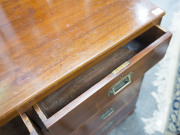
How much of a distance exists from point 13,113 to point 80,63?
0.57 feet

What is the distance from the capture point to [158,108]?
35.5 inches

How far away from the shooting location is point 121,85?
51 cm


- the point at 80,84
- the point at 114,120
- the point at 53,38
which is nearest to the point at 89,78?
the point at 80,84

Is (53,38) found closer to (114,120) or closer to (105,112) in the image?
(105,112)

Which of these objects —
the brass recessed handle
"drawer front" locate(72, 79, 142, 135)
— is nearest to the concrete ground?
"drawer front" locate(72, 79, 142, 135)

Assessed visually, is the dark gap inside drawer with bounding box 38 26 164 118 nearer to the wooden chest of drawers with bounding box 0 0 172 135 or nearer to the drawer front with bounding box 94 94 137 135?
the wooden chest of drawers with bounding box 0 0 172 135

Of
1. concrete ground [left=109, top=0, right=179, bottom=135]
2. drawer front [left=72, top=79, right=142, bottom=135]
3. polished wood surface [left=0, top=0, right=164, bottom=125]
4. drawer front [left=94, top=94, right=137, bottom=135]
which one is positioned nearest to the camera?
polished wood surface [left=0, top=0, right=164, bottom=125]

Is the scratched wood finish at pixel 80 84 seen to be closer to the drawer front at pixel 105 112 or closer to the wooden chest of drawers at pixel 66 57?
the wooden chest of drawers at pixel 66 57

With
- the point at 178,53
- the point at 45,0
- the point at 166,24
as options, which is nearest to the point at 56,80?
the point at 45,0

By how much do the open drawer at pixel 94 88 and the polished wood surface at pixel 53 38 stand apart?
5 centimetres

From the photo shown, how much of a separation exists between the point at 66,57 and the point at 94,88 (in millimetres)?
96

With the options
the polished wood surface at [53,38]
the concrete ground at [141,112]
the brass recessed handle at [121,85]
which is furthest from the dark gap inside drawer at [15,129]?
the concrete ground at [141,112]

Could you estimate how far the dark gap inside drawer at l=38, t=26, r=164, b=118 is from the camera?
1.49 ft

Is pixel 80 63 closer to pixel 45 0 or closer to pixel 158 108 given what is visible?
pixel 45 0
